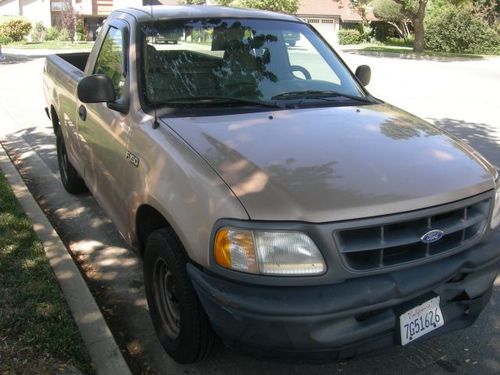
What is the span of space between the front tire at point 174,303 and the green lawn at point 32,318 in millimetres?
454

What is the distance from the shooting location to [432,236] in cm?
246

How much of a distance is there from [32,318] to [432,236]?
227 cm

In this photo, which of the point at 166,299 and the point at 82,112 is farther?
the point at 82,112

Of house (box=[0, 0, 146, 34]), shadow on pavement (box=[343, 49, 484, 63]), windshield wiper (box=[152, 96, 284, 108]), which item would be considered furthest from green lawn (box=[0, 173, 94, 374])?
house (box=[0, 0, 146, 34])

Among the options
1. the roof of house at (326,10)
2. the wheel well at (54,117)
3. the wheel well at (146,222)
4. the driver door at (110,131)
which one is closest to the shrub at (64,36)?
the roof of house at (326,10)

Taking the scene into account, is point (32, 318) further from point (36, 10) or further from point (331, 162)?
point (36, 10)

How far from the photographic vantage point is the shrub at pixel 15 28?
39875 millimetres

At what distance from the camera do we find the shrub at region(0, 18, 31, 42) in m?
39.9

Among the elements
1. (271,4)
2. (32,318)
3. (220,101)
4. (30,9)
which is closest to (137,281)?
(32,318)

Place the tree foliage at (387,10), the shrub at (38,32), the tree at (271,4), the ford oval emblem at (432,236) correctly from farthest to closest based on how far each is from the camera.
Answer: the shrub at (38,32), the tree at (271,4), the tree foliage at (387,10), the ford oval emblem at (432,236)

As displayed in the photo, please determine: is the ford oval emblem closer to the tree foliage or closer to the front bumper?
the front bumper

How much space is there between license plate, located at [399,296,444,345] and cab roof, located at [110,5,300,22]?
249 cm

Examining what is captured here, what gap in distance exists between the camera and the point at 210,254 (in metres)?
2.39

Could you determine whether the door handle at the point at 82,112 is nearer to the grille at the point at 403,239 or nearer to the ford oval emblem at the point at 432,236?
the grille at the point at 403,239
